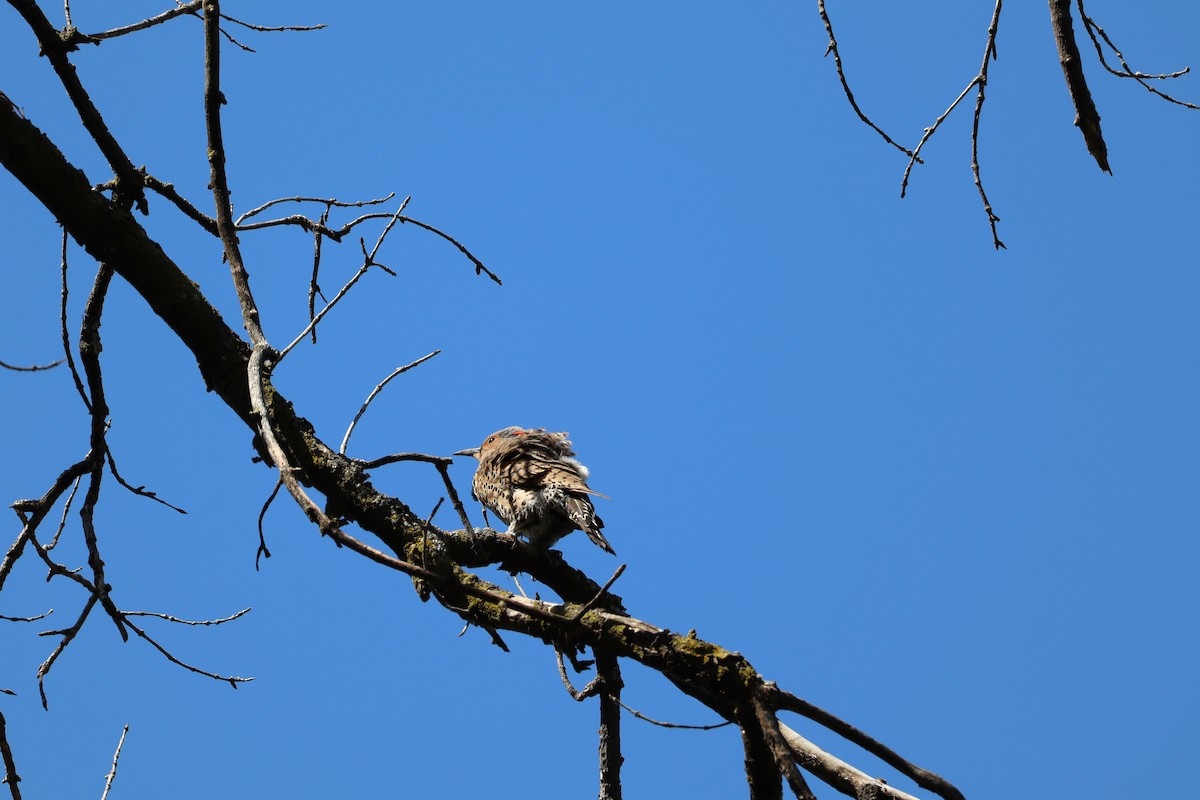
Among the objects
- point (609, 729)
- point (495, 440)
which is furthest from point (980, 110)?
point (495, 440)

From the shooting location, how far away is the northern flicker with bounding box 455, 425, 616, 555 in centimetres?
414

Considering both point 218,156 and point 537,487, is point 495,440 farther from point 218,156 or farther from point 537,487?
point 218,156

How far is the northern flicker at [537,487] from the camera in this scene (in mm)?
4145

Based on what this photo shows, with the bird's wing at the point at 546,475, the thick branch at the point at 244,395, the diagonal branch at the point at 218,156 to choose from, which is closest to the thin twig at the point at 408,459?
the thick branch at the point at 244,395

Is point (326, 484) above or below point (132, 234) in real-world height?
below

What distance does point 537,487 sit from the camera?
4.34 m

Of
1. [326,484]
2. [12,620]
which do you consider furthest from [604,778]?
[12,620]

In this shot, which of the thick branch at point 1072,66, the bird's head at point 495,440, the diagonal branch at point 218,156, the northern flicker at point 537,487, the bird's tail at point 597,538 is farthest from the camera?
the bird's head at point 495,440

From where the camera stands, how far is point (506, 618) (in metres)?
2.49

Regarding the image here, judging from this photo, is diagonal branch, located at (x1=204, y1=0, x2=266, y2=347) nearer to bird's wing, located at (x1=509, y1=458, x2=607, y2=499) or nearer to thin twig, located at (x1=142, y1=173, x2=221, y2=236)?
thin twig, located at (x1=142, y1=173, x2=221, y2=236)

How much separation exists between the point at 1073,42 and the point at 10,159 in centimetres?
268

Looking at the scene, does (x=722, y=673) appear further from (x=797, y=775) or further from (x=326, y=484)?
(x=326, y=484)

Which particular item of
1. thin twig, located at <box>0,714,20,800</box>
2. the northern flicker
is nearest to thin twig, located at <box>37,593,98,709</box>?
thin twig, located at <box>0,714,20,800</box>

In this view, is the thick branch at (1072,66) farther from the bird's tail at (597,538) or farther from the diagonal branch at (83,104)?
the diagonal branch at (83,104)
